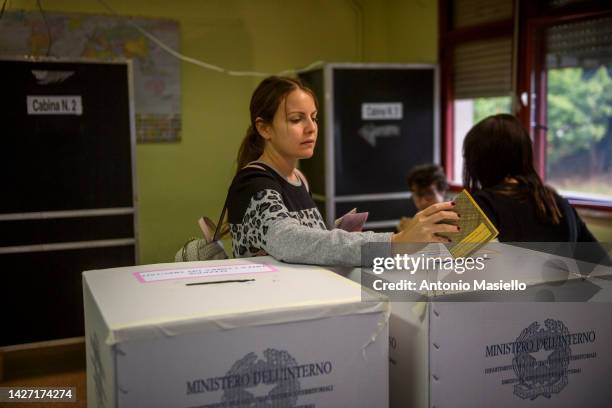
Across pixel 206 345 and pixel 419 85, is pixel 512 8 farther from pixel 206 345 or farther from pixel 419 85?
pixel 206 345

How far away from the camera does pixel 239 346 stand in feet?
2.51

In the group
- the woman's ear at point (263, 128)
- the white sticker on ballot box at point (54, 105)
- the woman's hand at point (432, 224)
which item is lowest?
the woman's hand at point (432, 224)

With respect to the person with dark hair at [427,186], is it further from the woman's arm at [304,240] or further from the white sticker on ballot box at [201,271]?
the white sticker on ballot box at [201,271]

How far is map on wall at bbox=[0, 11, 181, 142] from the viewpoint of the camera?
13.0 ft

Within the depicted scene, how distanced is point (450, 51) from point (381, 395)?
387cm

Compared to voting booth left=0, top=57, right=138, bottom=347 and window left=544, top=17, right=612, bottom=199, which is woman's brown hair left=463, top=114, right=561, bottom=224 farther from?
voting booth left=0, top=57, right=138, bottom=347

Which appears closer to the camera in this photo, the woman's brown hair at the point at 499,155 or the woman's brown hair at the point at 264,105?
the woman's brown hair at the point at 264,105

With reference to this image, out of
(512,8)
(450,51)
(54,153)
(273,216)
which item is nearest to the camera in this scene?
(273,216)

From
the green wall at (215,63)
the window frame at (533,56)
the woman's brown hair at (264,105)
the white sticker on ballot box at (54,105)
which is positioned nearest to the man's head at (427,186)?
the window frame at (533,56)

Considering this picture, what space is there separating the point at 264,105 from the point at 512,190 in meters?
0.81

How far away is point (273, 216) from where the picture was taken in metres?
1.13

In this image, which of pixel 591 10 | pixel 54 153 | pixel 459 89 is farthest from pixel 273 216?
pixel 459 89

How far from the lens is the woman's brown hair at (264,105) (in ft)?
4.57

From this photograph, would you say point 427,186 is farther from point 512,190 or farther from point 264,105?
point 264,105
